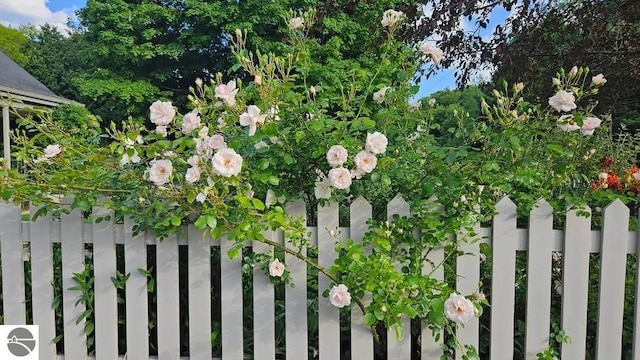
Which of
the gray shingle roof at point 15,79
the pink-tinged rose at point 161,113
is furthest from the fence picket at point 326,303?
the gray shingle roof at point 15,79

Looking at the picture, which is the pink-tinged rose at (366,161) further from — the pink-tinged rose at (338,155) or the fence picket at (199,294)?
the fence picket at (199,294)

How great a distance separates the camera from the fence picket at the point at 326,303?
1.59 metres

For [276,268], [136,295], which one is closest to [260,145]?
[276,268]

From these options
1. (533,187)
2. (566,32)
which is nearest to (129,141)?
(533,187)

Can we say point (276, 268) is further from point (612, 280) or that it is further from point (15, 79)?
point (15, 79)

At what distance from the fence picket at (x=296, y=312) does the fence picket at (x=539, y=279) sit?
835 mm

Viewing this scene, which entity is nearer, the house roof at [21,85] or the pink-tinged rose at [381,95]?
the pink-tinged rose at [381,95]

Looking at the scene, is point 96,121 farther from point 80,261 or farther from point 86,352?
point 86,352

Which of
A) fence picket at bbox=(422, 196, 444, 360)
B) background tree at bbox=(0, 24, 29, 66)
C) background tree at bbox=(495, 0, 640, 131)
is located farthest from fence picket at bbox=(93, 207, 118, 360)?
background tree at bbox=(0, 24, 29, 66)

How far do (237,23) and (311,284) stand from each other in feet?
36.0

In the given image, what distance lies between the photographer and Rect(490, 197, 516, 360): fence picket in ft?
5.08

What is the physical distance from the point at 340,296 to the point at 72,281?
3.68 feet

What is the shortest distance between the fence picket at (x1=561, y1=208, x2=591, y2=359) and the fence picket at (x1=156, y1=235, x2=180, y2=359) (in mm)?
1478

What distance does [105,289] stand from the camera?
1.72m
